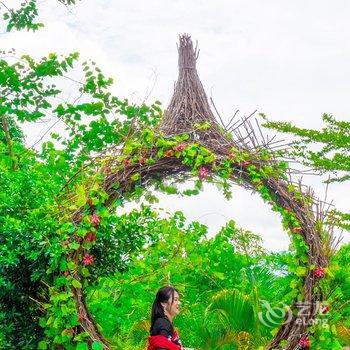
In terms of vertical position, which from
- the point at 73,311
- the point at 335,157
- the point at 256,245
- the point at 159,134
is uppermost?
the point at 335,157

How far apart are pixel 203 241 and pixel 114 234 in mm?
3911

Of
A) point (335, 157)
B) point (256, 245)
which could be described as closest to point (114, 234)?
point (256, 245)

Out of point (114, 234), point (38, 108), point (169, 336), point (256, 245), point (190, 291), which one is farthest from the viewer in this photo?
point (256, 245)

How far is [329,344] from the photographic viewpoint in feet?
20.4

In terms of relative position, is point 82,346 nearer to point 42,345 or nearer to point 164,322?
point 42,345

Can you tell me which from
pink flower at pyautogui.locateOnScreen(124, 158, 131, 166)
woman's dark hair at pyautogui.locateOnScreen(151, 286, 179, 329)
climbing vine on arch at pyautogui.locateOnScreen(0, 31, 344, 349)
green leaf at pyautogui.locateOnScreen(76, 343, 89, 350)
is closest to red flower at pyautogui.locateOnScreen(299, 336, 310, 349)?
climbing vine on arch at pyautogui.locateOnScreen(0, 31, 344, 349)

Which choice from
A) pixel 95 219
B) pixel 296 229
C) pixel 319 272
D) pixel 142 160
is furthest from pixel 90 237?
pixel 319 272

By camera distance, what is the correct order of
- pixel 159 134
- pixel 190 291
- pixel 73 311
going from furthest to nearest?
1. pixel 190 291
2. pixel 159 134
3. pixel 73 311

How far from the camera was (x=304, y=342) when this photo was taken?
20.0 ft

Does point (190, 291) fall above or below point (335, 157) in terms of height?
below

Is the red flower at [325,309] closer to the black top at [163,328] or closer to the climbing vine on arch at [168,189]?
the climbing vine on arch at [168,189]

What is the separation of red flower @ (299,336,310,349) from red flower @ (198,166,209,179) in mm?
1574

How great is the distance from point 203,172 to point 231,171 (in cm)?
24

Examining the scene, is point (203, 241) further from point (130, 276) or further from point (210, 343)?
point (210, 343)
